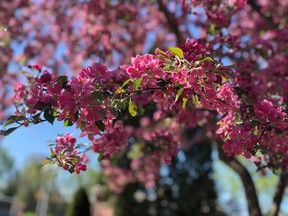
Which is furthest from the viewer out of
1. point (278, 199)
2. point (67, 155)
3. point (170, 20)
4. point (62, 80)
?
point (170, 20)

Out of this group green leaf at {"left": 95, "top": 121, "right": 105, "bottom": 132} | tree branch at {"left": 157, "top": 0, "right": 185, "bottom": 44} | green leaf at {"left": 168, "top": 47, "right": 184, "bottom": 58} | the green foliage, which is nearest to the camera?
green leaf at {"left": 168, "top": 47, "right": 184, "bottom": 58}

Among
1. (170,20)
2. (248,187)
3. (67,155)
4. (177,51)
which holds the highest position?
(170,20)

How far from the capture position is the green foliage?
1423 centimetres

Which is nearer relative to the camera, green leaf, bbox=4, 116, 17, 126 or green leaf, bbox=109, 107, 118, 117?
green leaf, bbox=109, 107, 118, 117

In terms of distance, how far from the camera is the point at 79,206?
14.4 m

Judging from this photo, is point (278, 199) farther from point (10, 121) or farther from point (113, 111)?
point (10, 121)

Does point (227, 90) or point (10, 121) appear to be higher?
point (227, 90)

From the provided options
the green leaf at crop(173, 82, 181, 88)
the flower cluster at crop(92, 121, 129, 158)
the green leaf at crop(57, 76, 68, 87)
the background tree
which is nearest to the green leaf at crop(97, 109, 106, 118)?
the background tree

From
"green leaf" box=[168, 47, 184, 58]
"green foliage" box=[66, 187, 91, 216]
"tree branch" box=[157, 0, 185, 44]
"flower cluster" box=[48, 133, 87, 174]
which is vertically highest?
"tree branch" box=[157, 0, 185, 44]

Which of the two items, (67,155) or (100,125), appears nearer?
(100,125)

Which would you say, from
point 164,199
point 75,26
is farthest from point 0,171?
point 75,26

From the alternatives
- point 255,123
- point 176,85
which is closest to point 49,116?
point 176,85

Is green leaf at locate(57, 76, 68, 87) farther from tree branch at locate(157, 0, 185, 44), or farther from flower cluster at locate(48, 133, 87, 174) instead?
tree branch at locate(157, 0, 185, 44)

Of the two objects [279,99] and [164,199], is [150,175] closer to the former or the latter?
[164,199]
